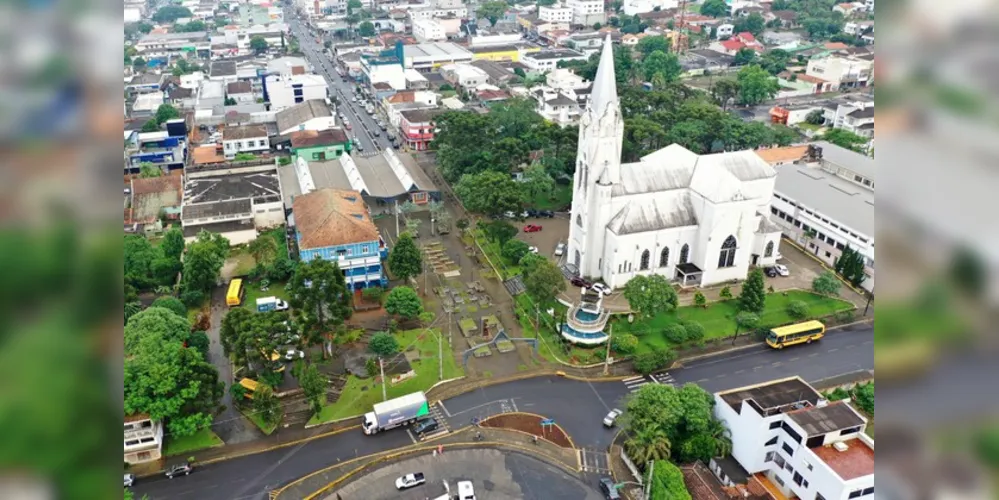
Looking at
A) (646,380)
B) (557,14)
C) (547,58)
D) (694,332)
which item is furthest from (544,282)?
(557,14)

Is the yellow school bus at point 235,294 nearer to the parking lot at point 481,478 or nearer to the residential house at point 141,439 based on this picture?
the residential house at point 141,439

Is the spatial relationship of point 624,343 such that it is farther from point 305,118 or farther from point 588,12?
point 588,12

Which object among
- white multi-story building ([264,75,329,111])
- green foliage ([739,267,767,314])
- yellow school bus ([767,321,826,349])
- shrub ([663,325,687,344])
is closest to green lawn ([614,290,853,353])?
shrub ([663,325,687,344])

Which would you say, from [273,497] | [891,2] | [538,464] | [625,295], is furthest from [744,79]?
[891,2]

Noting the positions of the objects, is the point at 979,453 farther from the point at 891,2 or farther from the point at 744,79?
the point at 744,79

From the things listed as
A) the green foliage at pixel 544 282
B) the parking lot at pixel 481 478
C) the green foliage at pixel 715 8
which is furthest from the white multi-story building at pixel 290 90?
the green foliage at pixel 715 8
